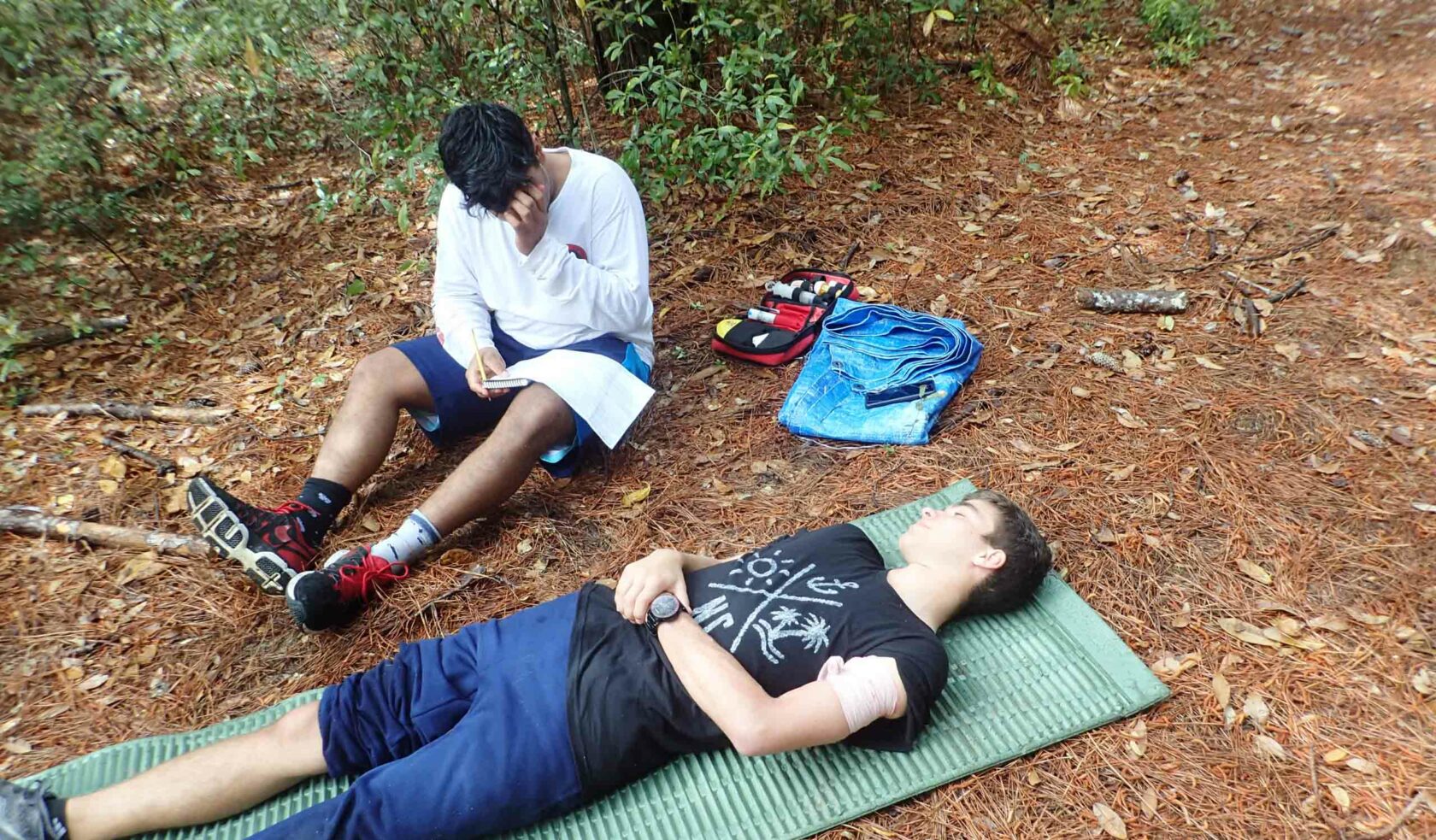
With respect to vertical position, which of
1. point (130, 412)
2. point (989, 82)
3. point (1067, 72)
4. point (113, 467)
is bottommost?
point (113, 467)

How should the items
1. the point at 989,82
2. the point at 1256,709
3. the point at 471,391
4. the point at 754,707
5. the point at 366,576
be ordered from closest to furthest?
the point at 754,707, the point at 1256,709, the point at 366,576, the point at 471,391, the point at 989,82

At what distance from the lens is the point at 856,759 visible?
89.9 inches

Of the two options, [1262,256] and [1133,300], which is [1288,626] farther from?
[1262,256]

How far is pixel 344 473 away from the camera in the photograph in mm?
3096

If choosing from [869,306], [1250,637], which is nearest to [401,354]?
[869,306]

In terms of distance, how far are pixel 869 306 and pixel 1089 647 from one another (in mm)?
1966

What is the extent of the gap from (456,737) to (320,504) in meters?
1.33

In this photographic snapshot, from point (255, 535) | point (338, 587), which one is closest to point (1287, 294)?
point (338, 587)

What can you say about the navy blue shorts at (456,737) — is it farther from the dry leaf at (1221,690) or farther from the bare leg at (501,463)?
the dry leaf at (1221,690)

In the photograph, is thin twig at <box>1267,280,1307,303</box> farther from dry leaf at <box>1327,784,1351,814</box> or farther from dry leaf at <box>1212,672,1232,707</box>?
dry leaf at <box>1327,784,1351,814</box>

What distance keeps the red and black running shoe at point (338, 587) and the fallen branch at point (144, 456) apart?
3.83 feet

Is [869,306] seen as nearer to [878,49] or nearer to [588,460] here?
[588,460]

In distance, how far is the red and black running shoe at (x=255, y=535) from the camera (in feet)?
9.20

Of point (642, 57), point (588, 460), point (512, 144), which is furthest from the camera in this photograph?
point (642, 57)
